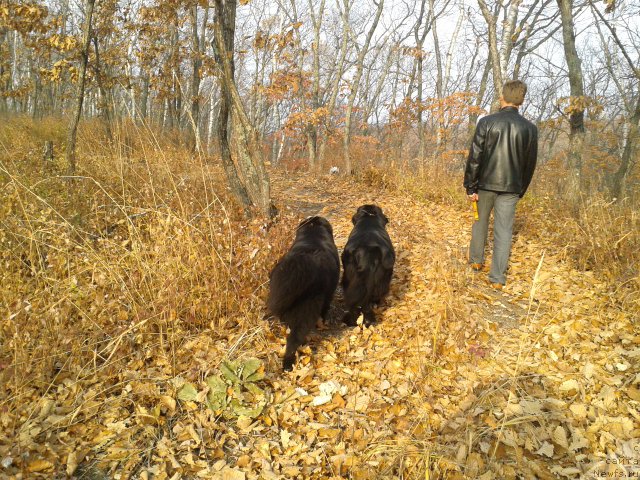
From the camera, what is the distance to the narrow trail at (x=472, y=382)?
2.13 m

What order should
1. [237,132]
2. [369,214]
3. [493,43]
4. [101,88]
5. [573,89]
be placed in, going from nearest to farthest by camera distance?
1. [369,214]
2. [237,132]
3. [573,89]
4. [493,43]
5. [101,88]

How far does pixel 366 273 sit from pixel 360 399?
4.08 ft

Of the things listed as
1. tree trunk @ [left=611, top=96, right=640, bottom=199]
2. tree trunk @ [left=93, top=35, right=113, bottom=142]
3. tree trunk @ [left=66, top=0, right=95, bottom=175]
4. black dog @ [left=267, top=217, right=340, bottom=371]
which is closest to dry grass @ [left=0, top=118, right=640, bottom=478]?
black dog @ [left=267, top=217, right=340, bottom=371]

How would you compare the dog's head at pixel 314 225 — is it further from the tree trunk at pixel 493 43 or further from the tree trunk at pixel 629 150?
the tree trunk at pixel 629 150

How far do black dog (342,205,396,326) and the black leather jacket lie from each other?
1.51m

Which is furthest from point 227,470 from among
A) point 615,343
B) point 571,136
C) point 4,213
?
point 571,136

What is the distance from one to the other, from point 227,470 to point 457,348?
217 centimetres

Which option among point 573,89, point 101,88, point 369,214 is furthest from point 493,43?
point 101,88

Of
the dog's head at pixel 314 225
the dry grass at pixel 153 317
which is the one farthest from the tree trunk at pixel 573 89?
the dog's head at pixel 314 225

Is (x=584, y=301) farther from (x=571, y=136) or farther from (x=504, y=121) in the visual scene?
(x=571, y=136)

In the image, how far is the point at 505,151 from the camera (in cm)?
390

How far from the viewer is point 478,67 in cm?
2356

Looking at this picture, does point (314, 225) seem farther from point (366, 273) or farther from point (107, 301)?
point (107, 301)

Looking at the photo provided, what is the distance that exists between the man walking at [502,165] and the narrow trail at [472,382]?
636mm
